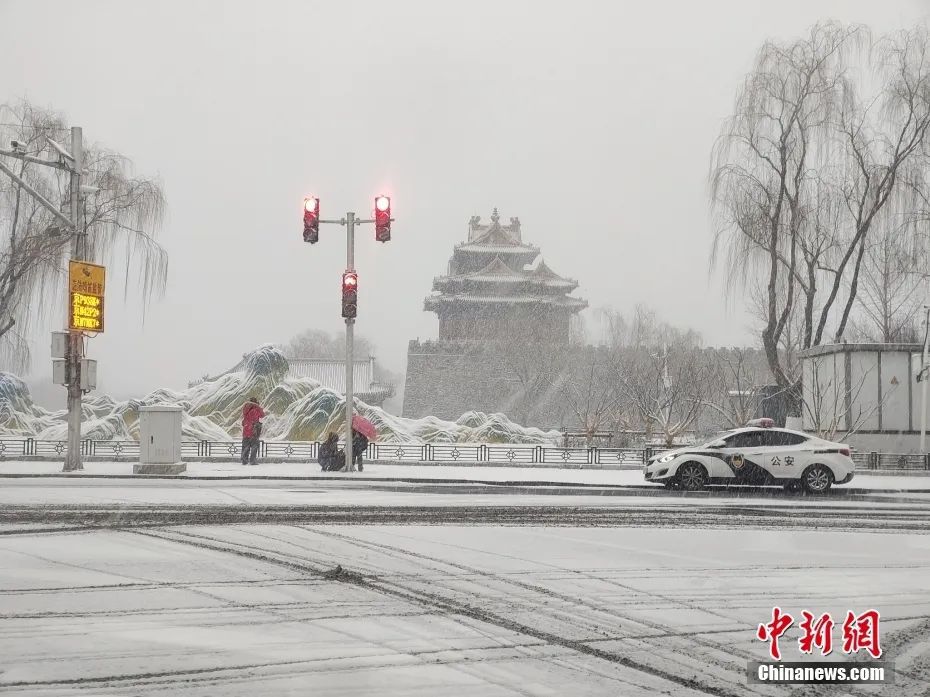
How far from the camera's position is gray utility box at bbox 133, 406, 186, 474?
19.1 m

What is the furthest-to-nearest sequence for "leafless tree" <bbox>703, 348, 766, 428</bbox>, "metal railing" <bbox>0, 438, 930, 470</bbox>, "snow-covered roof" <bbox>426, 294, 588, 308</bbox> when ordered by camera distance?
"snow-covered roof" <bbox>426, 294, 588, 308</bbox> → "leafless tree" <bbox>703, 348, 766, 428</bbox> → "metal railing" <bbox>0, 438, 930, 470</bbox>

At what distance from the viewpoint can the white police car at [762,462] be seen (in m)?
16.8

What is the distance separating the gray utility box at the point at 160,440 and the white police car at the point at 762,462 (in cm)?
985

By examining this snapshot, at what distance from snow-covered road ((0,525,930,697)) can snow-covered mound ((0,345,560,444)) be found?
22.2 metres

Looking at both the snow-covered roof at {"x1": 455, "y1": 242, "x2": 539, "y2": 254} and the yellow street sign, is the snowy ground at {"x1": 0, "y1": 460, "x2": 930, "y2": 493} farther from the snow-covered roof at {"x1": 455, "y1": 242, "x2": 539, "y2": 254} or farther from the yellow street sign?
the snow-covered roof at {"x1": 455, "y1": 242, "x2": 539, "y2": 254}

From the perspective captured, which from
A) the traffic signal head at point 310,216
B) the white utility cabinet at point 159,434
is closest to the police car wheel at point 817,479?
the traffic signal head at point 310,216

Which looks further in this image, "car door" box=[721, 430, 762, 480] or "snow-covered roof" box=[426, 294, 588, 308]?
"snow-covered roof" box=[426, 294, 588, 308]

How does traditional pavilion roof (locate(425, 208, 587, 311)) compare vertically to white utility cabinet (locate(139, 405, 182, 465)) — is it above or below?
above

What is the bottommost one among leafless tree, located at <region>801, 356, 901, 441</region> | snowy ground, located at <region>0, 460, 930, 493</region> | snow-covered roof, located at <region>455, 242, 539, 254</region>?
snowy ground, located at <region>0, 460, 930, 493</region>

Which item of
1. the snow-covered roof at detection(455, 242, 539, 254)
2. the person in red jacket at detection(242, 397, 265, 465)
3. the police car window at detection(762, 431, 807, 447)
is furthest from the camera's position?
the snow-covered roof at detection(455, 242, 539, 254)

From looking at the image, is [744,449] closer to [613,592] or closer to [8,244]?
[613,592]

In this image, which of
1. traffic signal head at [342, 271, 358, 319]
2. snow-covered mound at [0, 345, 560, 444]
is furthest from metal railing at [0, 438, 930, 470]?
traffic signal head at [342, 271, 358, 319]

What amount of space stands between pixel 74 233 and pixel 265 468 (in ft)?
21.8

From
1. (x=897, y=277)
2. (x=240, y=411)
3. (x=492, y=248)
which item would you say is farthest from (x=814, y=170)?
(x=492, y=248)
